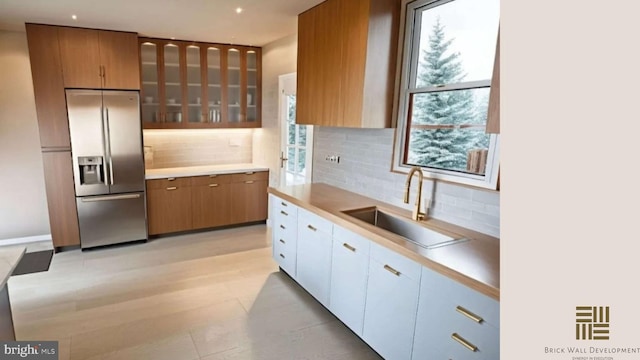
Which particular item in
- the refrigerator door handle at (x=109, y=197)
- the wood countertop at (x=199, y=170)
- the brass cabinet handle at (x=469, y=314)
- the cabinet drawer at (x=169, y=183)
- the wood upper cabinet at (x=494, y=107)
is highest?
the wood upper cabinet at (x=494, y=107)

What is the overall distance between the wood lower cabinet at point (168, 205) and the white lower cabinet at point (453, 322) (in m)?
3.42

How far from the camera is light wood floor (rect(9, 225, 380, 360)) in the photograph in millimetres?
2312

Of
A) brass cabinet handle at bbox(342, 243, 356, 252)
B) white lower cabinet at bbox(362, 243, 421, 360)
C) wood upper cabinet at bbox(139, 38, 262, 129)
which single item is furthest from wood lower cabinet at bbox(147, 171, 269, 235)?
white lower cabinet at bbox(362, 243, 421, 360)

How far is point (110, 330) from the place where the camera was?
2473 millimetres

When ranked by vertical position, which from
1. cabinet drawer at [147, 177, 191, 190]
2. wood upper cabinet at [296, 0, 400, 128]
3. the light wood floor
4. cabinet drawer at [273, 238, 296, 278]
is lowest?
the light wood floor

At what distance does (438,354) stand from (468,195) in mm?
974

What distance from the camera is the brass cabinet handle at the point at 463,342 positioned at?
1.57 metres

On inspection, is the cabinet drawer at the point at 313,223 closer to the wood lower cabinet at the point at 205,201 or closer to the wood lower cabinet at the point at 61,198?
the wood lower cabinet at the point at 205,201

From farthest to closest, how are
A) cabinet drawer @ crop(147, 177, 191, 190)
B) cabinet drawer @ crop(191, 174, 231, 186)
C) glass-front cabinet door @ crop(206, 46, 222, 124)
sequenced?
glass-front cabinet door @ crop(206, 46, 222, 124) < cabinet drawer @ crop(191, 174, 231, 186) < cabinet drawer @ crop(147, 177, 191, 190)
